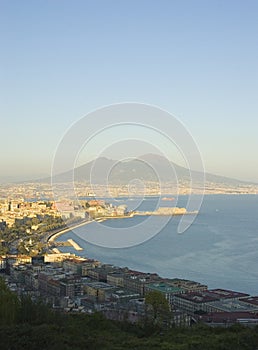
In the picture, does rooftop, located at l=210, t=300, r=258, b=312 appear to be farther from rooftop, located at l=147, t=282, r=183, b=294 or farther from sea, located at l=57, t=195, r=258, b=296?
sea, located at l=57, t=195, r=258, b=296

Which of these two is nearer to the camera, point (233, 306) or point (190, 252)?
point (233, 306)

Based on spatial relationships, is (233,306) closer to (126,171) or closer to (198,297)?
(198,297)

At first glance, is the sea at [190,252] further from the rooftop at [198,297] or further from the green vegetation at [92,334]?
the green vegetation at [92,334]

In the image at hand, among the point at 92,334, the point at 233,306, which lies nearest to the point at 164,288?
the point at 233,306

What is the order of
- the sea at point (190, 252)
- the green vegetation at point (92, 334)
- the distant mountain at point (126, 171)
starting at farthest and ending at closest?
1. the sea at point (190, 252)
2. the distant mountain at point (126, 171)
3. the green vegetation at point (92, 334)

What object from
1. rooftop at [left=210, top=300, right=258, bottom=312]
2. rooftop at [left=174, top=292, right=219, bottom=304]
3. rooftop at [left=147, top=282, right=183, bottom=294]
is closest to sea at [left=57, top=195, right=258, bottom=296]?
rooftop at [left=147, top=282, right=183, bottom=294]

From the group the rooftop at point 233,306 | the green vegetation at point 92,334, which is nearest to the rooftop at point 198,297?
the rooftop at point 233,306

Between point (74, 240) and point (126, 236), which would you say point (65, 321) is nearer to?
point (126, 236)
